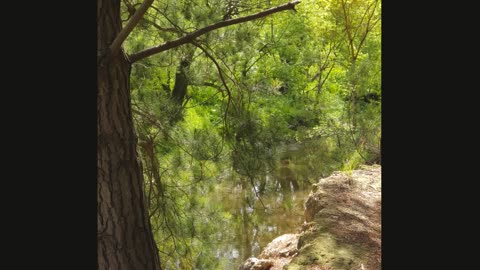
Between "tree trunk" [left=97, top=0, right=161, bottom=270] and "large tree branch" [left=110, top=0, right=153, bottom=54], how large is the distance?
80 mm

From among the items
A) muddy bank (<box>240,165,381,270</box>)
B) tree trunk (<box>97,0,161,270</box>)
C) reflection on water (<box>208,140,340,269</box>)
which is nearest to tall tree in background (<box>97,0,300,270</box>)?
tree trunk (<box>97,0,161,270</box>)

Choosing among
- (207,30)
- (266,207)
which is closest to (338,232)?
(207,30)

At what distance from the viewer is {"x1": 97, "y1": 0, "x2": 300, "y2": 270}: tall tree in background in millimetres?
2861

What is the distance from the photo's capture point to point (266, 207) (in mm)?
10359

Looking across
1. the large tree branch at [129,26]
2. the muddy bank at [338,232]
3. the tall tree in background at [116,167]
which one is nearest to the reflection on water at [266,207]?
the muddy bank at [338,232]

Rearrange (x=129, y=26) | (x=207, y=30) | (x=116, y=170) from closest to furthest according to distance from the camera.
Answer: (x=129, y=26) < (x=116, y=170) < (x=207, y=30)

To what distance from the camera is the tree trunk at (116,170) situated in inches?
113

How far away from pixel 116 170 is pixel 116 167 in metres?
0.02

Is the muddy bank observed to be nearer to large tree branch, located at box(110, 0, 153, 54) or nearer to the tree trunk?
the tree trunk

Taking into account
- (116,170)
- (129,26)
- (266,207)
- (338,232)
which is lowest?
(266,207)

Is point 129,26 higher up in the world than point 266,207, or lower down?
higher up

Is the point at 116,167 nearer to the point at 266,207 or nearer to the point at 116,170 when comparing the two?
the point at 116,170
